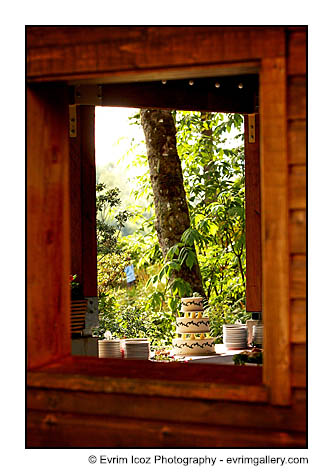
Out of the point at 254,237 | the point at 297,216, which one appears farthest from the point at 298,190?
the point at 254,237

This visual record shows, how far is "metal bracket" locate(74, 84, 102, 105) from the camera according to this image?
11.9ft

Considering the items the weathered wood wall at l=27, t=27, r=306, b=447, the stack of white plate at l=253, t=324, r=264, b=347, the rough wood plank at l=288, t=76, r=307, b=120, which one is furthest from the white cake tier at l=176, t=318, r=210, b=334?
the rough wood plank at l=288, t=76, r=307, b=120

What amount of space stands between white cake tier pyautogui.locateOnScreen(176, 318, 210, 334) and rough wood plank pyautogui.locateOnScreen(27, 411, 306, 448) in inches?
75.6

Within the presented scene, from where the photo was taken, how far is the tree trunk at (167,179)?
6074mm

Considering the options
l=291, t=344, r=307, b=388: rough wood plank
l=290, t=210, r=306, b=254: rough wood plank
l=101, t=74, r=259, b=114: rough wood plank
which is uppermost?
l=101, t=74, r=259, b=114: rough wood plank

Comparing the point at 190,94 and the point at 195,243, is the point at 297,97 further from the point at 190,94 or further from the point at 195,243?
the point at 195,243

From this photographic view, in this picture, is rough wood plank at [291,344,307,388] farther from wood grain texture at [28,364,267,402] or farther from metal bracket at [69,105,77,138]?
metal bracket at [69,105,77,138]

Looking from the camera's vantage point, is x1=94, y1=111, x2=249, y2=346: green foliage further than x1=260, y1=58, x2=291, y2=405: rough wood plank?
Yes

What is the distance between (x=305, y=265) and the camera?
6.24ft

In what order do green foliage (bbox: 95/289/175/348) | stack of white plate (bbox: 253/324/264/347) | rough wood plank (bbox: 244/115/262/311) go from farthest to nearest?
green foliage (bbox: 95/289/175/348) → rough wood plank (bbox: 244/115/262/311) → stack of white plate (bbox: 253/324/264/347)

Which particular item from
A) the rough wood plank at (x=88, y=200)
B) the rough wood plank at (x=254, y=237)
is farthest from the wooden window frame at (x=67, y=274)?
the rough wood plank at (x=254, y=237)

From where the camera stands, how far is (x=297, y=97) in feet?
6.25

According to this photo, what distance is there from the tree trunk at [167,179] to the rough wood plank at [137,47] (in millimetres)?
3946

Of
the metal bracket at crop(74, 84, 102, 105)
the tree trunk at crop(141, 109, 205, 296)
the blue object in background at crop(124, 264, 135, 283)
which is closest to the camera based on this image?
the metal bracket at crop(74, 84, 102, 105)
